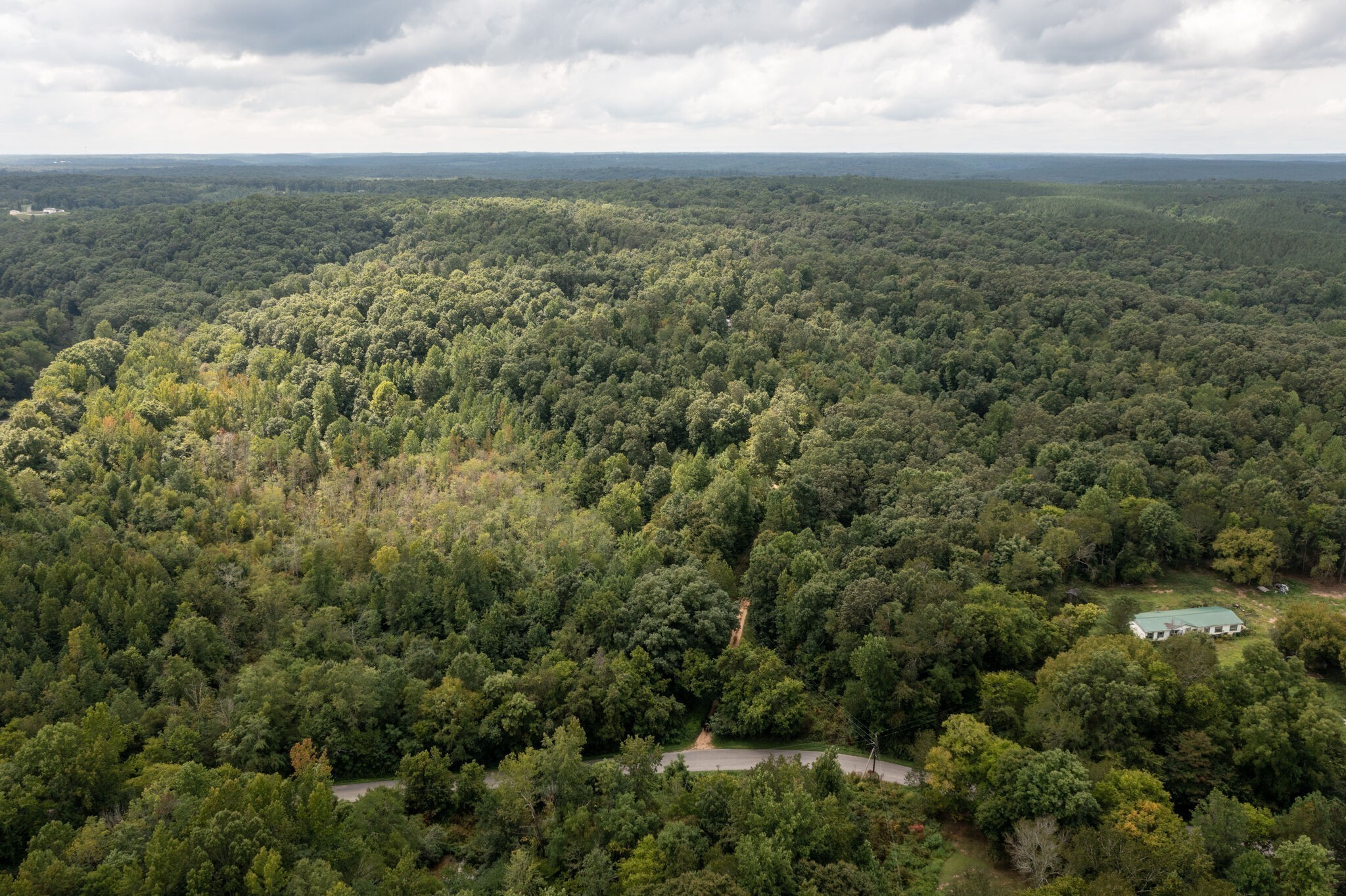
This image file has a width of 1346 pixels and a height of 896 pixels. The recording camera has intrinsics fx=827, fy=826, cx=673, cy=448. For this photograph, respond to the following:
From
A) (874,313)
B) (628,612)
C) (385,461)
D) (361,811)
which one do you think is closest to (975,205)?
(874,313)

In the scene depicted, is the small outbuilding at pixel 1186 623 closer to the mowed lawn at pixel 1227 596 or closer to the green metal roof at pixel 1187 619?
the green metal roof at pixel 1187 619

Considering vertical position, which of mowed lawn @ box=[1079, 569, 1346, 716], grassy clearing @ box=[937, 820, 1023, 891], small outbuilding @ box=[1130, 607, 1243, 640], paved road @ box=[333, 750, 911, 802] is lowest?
paved road @ box=[333, 750, 911, 802]

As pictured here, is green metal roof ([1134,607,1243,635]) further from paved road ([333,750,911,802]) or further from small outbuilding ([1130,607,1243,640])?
paved road ([333,750,911,802])

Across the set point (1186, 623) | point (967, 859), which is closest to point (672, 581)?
point (967, 859)

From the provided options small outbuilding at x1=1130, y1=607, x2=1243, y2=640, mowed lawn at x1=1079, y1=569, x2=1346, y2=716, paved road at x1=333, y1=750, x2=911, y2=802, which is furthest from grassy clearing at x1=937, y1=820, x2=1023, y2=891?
mowed lawn at x1=1079, y1=569, x2=1346, y2=716

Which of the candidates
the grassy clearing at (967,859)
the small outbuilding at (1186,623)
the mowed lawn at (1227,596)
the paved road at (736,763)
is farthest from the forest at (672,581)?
the small outbuilding at (1186,623)

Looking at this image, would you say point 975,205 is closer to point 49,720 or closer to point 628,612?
point 628,612
